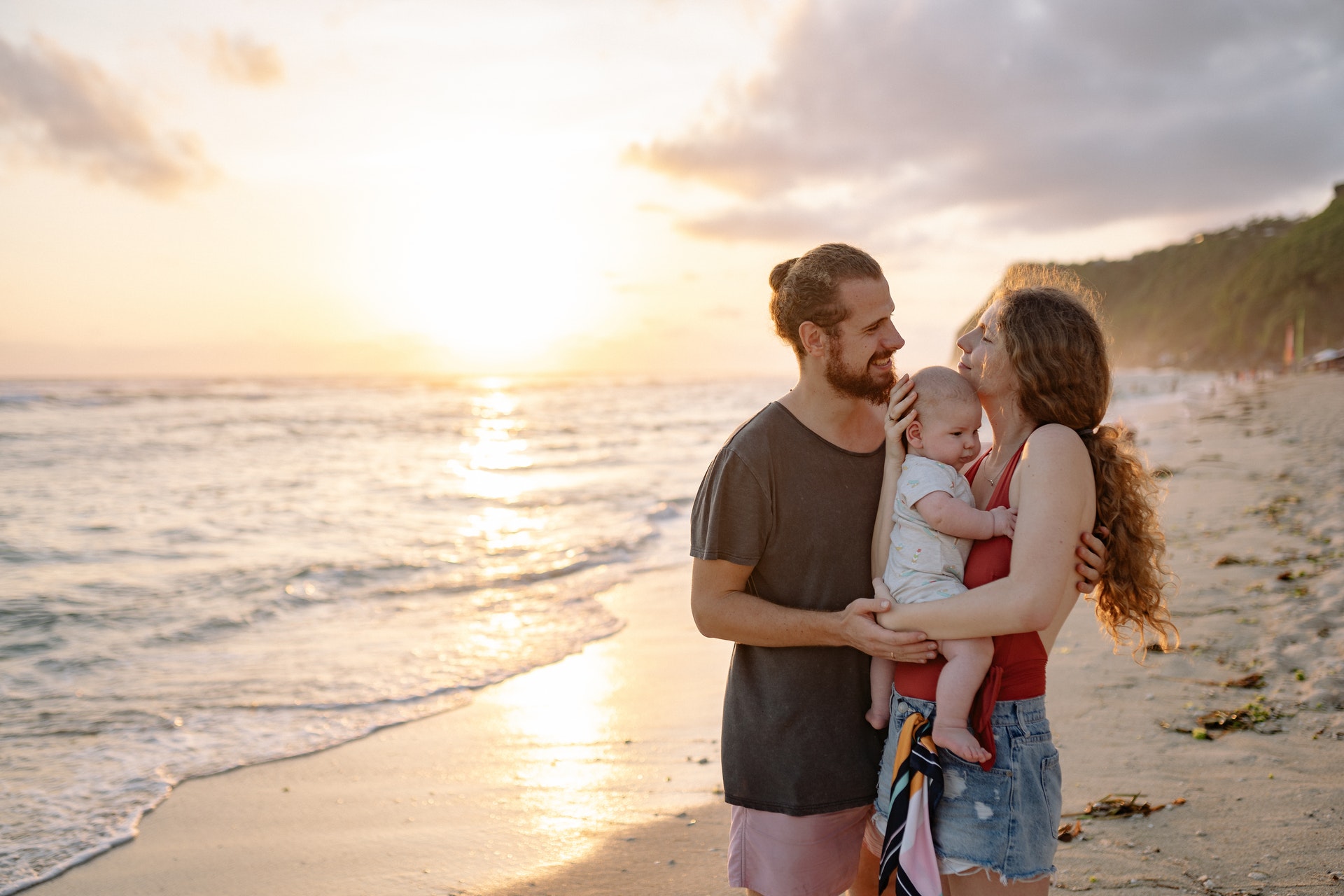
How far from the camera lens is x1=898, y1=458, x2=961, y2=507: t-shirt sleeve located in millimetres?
2465

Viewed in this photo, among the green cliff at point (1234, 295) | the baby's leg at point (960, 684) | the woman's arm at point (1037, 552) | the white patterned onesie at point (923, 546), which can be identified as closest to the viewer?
the woman's arm at point (1037, 552)

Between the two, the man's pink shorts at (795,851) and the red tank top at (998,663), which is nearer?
the red tank top at (998,663)

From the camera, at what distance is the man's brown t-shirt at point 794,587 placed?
8.75 feet

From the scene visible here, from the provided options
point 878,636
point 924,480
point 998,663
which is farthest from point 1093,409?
point 878,636

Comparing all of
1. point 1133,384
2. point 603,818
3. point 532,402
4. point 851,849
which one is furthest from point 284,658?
point 1133,384

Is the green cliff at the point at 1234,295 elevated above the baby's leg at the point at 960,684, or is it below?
above

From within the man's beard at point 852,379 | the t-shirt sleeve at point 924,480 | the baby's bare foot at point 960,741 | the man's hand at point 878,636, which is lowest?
the baby's bare foot at point 960,741

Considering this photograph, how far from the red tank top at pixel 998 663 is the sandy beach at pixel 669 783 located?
1.52 metres

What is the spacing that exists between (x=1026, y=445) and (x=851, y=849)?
1465 millimetres

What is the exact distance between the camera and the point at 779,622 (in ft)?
8.57

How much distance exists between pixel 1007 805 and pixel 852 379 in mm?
1323

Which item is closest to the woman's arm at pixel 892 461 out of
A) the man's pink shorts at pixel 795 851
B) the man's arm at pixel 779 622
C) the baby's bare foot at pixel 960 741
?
the man's arm at pixel 779 622

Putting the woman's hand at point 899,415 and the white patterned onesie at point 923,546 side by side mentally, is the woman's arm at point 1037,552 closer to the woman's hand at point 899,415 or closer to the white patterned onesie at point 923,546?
the white patterned onesie at point 923,546

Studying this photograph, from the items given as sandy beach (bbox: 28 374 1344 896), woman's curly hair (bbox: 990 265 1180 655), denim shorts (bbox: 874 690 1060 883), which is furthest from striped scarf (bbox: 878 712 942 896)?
sandy beach (bbox: 28 374 1344 896)
